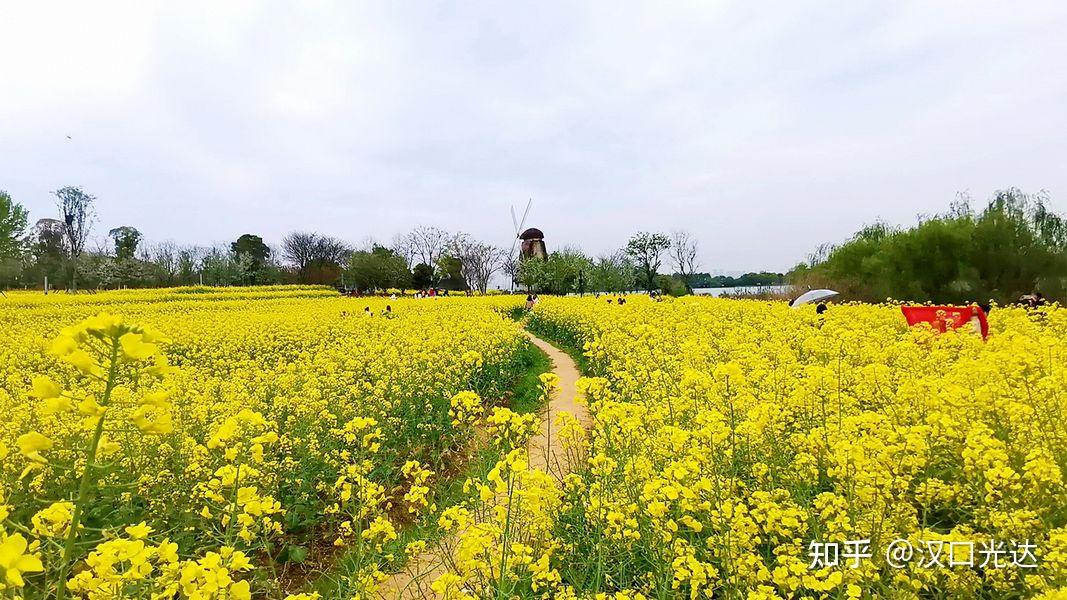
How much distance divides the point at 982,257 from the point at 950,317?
593 inches

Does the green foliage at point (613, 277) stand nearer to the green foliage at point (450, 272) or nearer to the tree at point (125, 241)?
the green foliage at point (450, 272)

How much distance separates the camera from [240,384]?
6547mm

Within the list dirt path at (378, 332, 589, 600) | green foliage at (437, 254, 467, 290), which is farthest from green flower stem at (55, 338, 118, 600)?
green foliage at (437, 254, 467, 290)

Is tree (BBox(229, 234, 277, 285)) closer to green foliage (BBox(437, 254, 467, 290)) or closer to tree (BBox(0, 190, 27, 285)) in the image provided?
green foliage (BBox(437, 254, 467, 290))

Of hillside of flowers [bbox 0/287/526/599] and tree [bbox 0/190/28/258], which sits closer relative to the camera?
hillside of flowers [bbox 0/287/526/599]

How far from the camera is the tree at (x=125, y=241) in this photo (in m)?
57.1

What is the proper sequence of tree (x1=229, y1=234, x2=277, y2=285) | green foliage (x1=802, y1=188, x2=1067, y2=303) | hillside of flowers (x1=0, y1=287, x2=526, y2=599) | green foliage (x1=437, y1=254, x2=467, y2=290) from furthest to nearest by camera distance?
green foliage (x1=437, y1=254, x2=467, y2=290) < tree (x1=229, y1=234, x2=277, y2=285) < green foliage (x1=802, y1=188, x2=1067, y2=303) < hillside of flowers (x1=0, y1=287, x2=526, y2=599)

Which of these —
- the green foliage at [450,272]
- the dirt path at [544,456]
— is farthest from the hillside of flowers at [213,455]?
the green foliage at [450,272]

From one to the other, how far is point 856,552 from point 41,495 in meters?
5.53

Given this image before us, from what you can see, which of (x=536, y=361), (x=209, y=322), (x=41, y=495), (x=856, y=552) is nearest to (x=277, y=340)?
(x=209, y=322)

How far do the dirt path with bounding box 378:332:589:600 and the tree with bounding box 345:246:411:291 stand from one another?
128 feet

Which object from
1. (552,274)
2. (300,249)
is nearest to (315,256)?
(300,249)

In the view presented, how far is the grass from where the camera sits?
3.56 m

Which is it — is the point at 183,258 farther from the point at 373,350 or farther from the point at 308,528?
the point at 308,528
